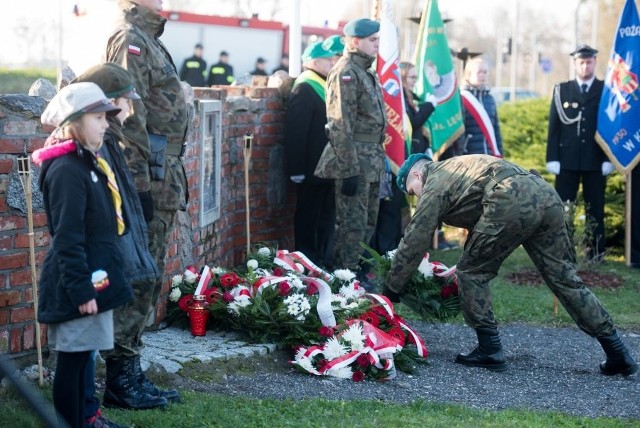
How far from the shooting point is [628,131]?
427 inches

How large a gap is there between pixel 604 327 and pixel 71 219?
3655mm

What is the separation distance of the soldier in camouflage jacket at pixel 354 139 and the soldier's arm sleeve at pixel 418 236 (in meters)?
2.29

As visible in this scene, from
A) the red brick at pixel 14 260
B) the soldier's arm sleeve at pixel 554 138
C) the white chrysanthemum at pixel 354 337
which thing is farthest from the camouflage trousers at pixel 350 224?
the red brick at pixel 14 260

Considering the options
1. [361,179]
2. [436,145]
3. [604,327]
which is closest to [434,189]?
[604,327]

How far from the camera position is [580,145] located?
10820 millimetres

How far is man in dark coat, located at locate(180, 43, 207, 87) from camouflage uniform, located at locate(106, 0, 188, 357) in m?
14.3

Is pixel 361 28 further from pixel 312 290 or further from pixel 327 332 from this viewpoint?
pixel 327 332

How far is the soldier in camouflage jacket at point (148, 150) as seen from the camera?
16.5ft

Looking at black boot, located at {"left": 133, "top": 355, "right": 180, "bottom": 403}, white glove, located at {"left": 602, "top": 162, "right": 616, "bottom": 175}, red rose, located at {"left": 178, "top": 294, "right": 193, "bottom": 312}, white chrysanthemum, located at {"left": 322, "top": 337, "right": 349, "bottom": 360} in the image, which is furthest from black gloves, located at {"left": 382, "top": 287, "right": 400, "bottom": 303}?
white glove, located at {"left": 602, "top": 162, "right": 616, "bottom": 175}

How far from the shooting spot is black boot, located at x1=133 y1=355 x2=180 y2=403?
512 cm

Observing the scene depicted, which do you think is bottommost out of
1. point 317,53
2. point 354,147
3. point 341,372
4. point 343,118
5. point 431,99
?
point 341,372

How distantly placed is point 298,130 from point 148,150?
4118 millimetres

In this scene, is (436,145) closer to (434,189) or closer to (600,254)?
(600,254)

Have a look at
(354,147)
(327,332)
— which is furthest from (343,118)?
(327,332)
